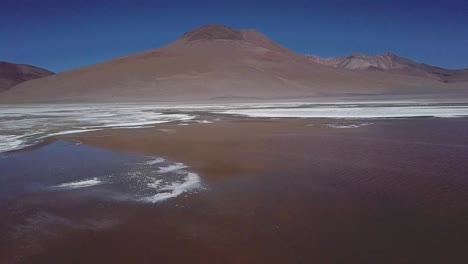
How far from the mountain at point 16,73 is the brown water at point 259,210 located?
536 feet

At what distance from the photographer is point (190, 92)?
63.8 meters

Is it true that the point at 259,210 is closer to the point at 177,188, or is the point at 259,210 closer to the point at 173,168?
the point at 177,188

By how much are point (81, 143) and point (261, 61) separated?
73.5 m

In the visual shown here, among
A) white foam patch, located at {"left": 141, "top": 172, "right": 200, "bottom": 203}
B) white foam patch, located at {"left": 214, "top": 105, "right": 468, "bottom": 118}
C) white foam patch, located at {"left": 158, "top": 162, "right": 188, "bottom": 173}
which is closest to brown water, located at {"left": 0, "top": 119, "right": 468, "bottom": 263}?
white foam patch, located at {"left": 141, "top": 172, "right": 200, "bottom": 203}

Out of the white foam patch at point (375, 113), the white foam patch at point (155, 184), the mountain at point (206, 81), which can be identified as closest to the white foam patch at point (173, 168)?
the white foam patch at point (155, 184)

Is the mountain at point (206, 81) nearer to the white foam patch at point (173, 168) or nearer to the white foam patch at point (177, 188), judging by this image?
the white foam patch at point (173, 168)

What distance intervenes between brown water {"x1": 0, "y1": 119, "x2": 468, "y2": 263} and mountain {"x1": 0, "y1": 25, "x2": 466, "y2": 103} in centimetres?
4791

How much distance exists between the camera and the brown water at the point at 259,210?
4.96 m

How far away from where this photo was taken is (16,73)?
17062 cm

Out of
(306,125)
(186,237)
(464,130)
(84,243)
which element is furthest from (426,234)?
(306,125)

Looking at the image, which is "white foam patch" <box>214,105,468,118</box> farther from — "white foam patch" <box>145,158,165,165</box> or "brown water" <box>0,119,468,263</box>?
"white foam patch" <box>145,158,165,165</box>

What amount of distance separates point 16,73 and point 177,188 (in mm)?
189350

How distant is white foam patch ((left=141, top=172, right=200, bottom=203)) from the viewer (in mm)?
7289

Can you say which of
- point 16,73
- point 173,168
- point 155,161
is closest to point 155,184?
point 173,168
